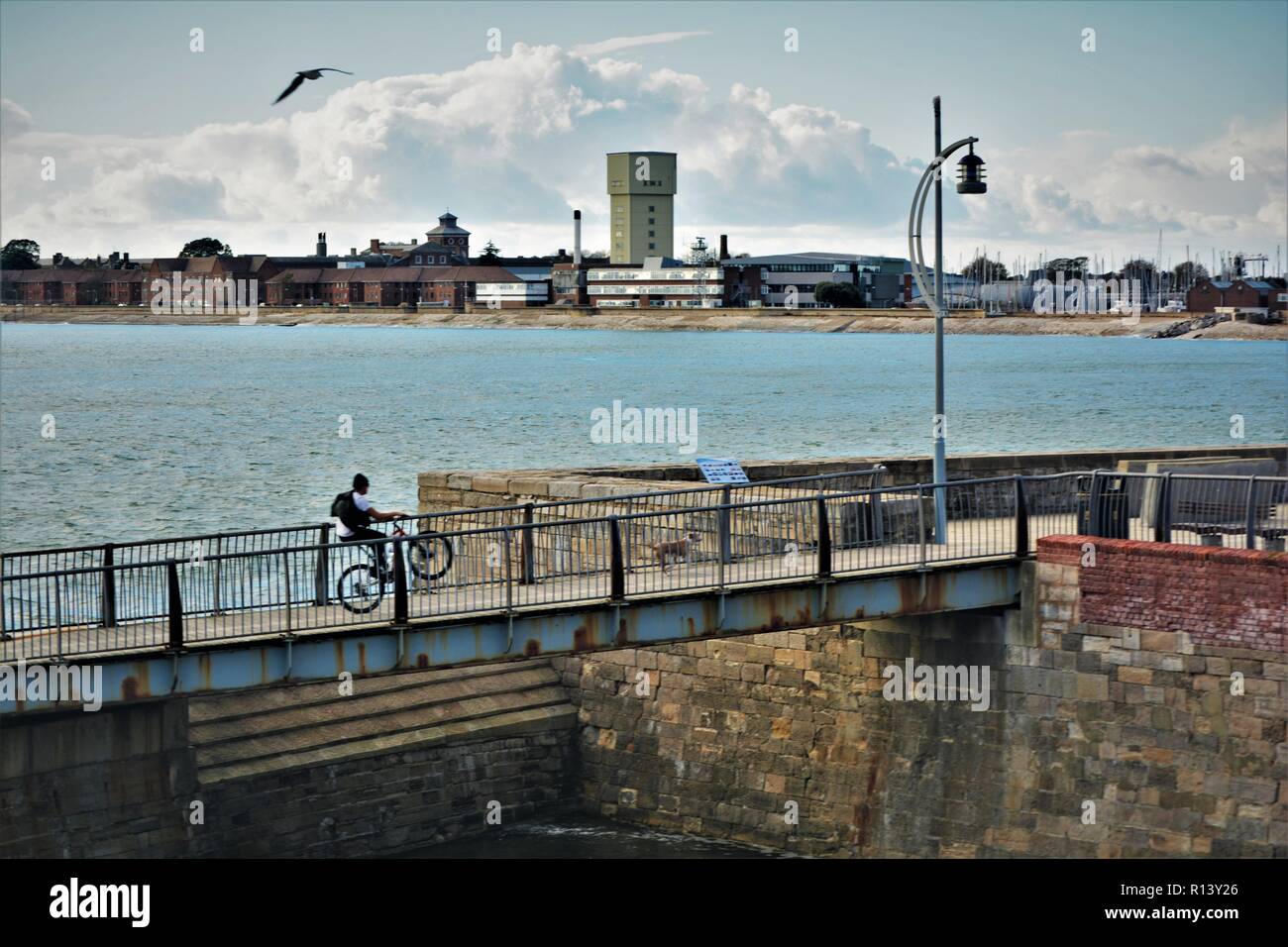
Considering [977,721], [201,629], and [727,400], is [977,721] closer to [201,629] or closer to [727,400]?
[201,629]

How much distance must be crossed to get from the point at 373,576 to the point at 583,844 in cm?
593

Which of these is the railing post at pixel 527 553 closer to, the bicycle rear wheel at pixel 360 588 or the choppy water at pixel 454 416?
the bicycle rear wheel at pixel 360 588

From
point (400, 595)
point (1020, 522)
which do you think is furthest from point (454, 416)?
point (400, 595)

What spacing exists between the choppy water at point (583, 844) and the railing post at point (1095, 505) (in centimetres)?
541

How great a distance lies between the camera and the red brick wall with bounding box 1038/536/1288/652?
59.7ft

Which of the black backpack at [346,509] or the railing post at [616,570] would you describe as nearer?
the railing post at [616,570]

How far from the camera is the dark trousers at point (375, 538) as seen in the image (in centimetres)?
1889
